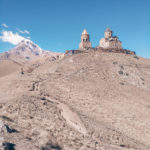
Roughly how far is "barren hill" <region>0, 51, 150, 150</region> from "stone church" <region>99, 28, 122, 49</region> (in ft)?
70.0

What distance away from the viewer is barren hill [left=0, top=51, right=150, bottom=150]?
21.4m

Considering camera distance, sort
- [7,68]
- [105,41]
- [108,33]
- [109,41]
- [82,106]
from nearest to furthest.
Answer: [82,106] < [7,68] < [109,41] < [105,41] < [108,33]

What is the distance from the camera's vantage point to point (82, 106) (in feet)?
107

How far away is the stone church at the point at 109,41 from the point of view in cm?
7614

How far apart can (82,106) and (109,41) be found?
49999 mm

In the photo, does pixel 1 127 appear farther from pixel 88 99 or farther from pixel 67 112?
pixel 88 99

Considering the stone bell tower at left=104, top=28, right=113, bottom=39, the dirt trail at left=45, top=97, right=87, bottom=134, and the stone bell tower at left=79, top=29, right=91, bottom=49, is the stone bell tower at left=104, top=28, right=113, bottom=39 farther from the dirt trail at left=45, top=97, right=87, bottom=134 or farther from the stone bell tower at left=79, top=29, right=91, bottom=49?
the dirt trail at left=45, top=97, right=87, bottom=134

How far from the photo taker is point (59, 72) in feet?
154

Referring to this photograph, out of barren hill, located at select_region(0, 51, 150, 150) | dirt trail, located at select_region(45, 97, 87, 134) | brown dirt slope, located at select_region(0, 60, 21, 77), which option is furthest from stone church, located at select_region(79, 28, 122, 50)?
dirt trail, located at select_region(45, 97, 87, 134)

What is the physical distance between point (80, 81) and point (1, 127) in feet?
81.6

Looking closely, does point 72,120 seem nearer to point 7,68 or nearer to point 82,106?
point 82,106

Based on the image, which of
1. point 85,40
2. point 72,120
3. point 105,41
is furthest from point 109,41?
point 72,120

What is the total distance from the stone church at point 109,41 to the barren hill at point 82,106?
2134cm

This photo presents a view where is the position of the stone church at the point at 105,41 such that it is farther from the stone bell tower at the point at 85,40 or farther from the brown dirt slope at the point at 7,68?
the brown dirt slope at the point at 7,68
